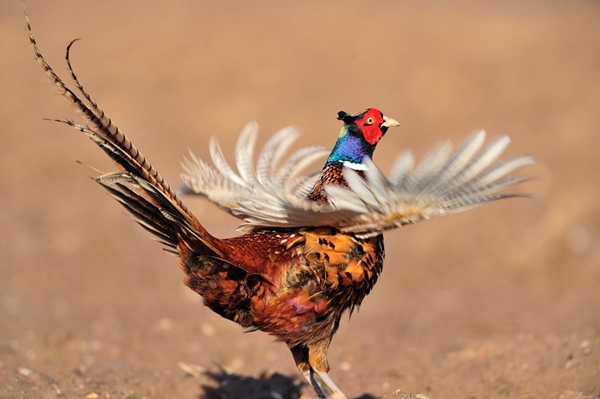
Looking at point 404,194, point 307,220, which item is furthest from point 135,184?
point 404,194

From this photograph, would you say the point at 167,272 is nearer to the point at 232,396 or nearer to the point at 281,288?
the point at 232,396

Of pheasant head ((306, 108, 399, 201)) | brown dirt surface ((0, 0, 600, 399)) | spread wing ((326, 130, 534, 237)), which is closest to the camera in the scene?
spread wing ((326, 130, 534, 237))

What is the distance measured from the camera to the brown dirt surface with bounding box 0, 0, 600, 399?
654 centimetres

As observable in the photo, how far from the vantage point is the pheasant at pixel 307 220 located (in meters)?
3.70

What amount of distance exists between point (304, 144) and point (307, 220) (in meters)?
8.46

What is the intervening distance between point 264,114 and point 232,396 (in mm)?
8404

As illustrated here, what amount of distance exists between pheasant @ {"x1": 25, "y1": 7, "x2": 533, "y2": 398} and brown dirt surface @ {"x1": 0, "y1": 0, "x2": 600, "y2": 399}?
0.79 metres

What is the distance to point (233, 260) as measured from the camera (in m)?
4.18

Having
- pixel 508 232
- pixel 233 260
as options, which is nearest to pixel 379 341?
pixel 508 232

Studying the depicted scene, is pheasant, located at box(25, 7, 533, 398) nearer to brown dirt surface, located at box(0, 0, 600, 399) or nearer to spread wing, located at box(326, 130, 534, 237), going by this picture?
spread wing, located at box(326, 130, 534, 237)

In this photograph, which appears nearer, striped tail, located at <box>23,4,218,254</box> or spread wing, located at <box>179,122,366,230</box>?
striped tail, located at <box>23,4,218,254</box>

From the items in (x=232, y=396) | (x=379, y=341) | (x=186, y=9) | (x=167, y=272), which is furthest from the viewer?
(x=186, y=9)

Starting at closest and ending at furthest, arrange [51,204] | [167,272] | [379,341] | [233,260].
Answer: [233,260] < [379,341] < [167,272] < [51,204]

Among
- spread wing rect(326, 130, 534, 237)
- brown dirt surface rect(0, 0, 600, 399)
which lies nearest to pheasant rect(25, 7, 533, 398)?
spread wing rect(326, 130, 534, 237)
